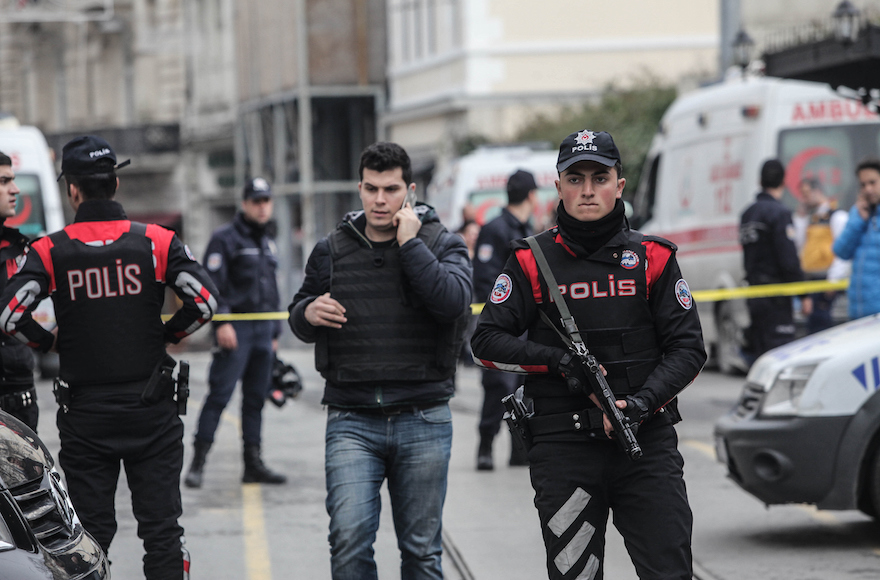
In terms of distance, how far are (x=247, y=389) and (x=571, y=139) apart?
488 centimetres

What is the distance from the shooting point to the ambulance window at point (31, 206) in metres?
15.9

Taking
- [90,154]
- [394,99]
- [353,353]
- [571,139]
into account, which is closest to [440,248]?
[353,353]

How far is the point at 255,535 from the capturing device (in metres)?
7.23

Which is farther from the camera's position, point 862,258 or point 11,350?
point 862,258

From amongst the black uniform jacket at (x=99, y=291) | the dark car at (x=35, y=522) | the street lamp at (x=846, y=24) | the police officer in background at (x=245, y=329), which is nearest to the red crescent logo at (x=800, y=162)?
the street lamp at (x=846, y=24)

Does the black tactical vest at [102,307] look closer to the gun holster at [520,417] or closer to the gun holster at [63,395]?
the gun holster at [63,395]

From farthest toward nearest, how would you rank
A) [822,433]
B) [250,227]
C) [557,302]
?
1. [250,227]
2. [822,433]
3. [557,302]

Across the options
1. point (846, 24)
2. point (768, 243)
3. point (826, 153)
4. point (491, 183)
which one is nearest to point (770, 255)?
point (768, 243)

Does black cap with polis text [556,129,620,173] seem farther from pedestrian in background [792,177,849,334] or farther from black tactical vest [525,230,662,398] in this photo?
pedestrian in background [792,177,849,334]

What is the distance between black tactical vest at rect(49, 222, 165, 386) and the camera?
5.04 metres

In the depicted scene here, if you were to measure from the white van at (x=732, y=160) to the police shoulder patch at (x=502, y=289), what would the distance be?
29.0 feet

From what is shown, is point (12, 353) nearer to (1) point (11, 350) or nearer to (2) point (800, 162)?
(1) point (11, 350)

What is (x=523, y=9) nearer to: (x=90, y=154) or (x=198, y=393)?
(x=198, y=393)

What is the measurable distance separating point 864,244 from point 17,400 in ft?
19.5
